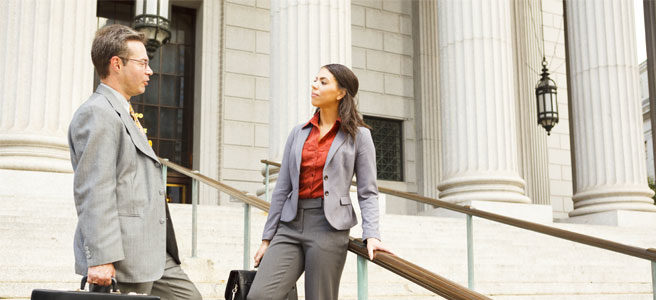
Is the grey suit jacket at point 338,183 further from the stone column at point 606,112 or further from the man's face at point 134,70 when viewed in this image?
the stone column at point 606,112

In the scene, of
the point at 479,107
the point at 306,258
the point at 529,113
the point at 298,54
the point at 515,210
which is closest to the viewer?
the point at 306,258

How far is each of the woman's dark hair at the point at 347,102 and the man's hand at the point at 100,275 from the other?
59.1 inches

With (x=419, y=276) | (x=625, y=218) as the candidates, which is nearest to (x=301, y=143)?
(x=419, y=276)

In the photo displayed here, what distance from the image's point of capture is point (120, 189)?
3.00 metres

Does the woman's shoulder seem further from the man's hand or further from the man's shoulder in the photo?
the man's hand

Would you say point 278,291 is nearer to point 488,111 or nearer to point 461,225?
point 461,225

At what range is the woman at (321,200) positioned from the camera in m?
3.64

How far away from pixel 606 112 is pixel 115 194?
42.6 feet

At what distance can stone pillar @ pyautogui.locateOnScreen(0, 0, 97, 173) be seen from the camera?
9.84m

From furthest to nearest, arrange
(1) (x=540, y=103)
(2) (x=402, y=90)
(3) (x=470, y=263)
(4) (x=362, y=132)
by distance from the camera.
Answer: (2) (x=402, y=90) < (1) (x=540, y=103) < (3) (x=470, y=263) < (4) (x=362, y=132)

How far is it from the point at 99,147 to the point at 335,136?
135cm

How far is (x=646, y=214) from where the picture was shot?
13844 millimetres

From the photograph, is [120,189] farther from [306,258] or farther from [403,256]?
[403,256]

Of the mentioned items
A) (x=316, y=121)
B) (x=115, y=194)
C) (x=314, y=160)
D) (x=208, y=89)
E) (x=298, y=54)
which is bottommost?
(x=115, y=194)
